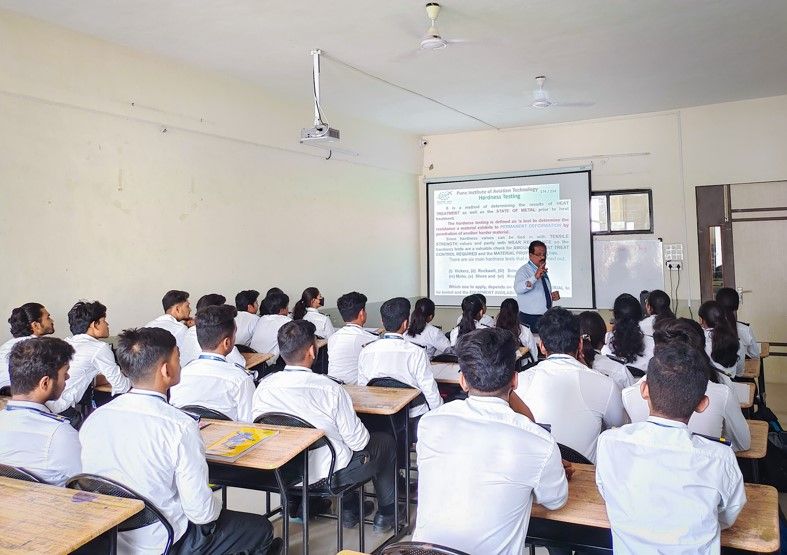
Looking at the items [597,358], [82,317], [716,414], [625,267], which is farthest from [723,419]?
[625,267]

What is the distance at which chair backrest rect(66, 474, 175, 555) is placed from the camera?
1695mm

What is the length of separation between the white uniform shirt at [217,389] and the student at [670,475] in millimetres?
1646

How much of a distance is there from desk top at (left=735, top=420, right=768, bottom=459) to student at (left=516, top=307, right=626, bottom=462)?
0.41 metres

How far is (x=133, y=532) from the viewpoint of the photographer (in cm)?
183

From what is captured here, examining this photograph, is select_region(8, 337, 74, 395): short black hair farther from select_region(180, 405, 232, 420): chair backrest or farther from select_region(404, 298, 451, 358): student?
select_region(404, 298, 451, 358): student

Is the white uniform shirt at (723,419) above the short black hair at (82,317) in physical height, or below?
below

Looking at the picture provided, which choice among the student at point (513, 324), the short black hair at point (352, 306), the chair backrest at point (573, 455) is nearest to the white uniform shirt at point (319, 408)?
the chair backrest at point (573, 455)

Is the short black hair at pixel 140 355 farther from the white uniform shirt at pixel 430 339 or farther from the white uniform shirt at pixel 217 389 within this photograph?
the white uniform shirt at pixel 430 339

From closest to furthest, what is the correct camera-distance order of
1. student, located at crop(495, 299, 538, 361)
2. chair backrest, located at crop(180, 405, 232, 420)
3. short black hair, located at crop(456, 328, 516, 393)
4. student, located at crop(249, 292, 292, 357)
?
1. short black hair, located at crop(456, 328, 516, 393)
2. chair backrest, located at crop(180, 405, 232, 420)
3. student, located at crop(495, 299, 538, 361)
4. student, located at crop(249, 292, 292, 357)

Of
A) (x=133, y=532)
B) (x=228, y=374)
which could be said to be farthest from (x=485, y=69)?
(x=133, y=532)

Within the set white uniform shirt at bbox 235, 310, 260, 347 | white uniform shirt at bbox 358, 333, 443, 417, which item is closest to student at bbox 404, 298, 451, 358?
white uniform shirt at bbox 358, 333, 443, 417

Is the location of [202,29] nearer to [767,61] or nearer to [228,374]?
[228,374]

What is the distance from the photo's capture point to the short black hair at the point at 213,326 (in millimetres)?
2721

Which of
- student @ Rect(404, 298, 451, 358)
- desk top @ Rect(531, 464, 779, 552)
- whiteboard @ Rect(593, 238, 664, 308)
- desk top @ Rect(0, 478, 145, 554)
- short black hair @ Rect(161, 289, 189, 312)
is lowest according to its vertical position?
desk top @ Rect(531, 464, 779, 552)
